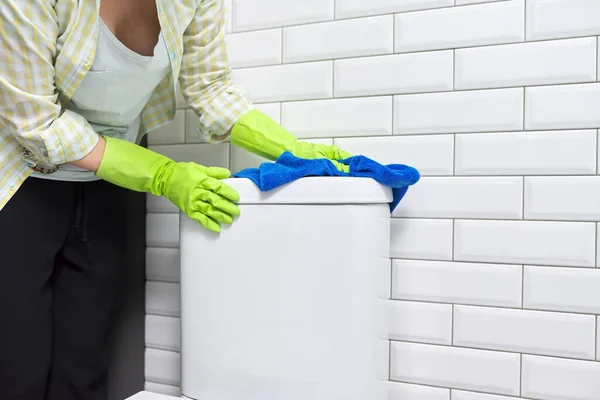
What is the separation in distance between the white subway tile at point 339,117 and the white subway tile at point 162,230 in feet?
1.16

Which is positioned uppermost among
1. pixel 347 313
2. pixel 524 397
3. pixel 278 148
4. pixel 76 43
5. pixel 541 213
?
pixel 76 43

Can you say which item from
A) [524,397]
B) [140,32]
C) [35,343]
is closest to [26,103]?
[140,32]

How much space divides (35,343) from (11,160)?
1.08 ft

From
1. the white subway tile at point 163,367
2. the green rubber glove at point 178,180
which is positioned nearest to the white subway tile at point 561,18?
the green rubber glove at point 178,180

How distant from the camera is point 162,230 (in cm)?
127

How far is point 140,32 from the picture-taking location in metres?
1.00

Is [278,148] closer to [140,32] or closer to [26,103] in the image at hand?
[140,32]

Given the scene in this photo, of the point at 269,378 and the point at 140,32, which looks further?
the point at 140,32

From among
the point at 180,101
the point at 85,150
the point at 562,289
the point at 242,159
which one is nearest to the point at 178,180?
the point at 85,150

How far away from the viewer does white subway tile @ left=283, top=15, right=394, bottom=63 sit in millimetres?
1057

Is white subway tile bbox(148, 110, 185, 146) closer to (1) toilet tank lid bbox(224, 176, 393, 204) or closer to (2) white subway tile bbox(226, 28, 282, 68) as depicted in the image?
(2) white subway tile bbox(226, 28, 282, 68)

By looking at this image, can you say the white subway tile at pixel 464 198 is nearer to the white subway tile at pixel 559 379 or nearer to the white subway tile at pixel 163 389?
the white subway tile at pixel 559 379

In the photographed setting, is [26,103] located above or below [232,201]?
above

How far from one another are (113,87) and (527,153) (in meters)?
0.74
